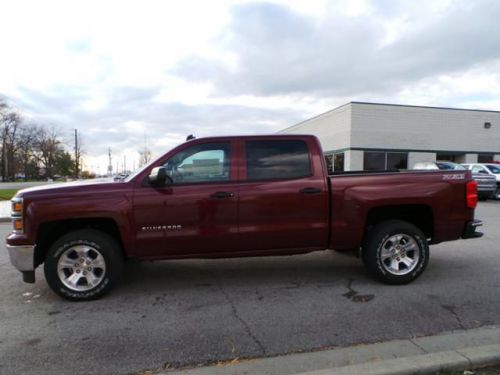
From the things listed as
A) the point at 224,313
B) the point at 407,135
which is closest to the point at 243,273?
the point at 224,313

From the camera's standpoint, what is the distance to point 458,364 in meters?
3.00

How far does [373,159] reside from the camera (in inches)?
1167

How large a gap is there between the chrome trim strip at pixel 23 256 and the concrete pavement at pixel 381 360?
7.82 ft

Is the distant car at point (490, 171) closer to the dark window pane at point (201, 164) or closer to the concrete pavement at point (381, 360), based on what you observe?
the dark window pane at point (201, 164)

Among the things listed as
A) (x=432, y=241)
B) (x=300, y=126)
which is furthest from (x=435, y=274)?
(x=300, y=126)

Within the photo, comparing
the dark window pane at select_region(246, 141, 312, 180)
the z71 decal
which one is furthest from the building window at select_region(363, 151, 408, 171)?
the dark window pane at select_region(246, 141, 312, 180)

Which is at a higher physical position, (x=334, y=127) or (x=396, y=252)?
(x=334, y=127)

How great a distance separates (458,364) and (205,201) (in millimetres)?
2888

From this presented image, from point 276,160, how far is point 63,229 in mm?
2654

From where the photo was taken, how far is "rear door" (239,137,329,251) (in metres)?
4.75

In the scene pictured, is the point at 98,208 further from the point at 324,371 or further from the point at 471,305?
the point at 471,305

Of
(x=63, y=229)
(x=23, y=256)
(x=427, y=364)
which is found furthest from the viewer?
(x=63, y=229)

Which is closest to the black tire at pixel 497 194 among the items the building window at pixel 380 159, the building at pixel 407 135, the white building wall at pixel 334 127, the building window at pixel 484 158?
the building at pixel 407 135

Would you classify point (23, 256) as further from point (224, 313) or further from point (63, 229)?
point (224, 313)
